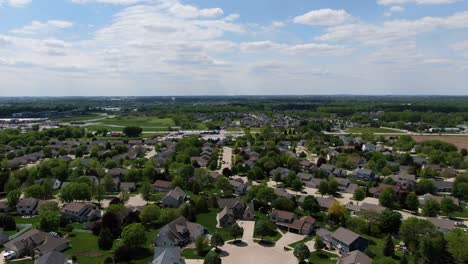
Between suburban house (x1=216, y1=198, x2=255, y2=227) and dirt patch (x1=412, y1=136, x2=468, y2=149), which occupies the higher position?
dirt patch (x1=412, y1=136, x2=468, y2=149)

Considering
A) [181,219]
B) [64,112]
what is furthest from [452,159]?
[64,112]

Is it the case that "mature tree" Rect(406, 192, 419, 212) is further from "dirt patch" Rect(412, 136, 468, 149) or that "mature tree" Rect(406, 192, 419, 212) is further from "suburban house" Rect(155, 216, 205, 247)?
"dirt patch" Rect(412, 136, 468, 149)

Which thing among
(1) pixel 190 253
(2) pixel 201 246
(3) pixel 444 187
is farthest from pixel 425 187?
(1) pixel 190 253

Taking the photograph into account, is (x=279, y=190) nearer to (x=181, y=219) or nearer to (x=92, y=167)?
(x=181, y=219)

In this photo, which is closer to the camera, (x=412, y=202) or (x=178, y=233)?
(x=178, y=233)

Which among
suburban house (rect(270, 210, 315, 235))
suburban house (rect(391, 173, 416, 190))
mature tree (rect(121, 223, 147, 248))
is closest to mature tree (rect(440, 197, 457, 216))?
suburban house (rect(391, 173, 416, 190))

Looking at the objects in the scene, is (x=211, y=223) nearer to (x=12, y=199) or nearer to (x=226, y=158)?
(x=12, y=199)

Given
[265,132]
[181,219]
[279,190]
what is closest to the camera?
[181,219]
